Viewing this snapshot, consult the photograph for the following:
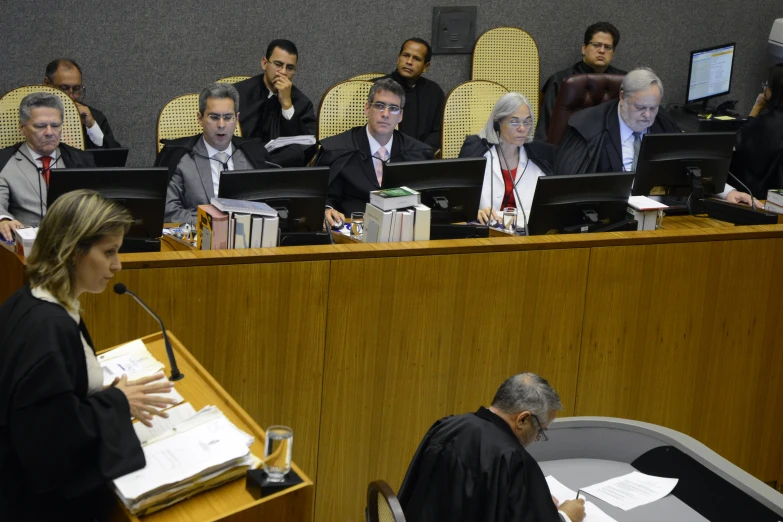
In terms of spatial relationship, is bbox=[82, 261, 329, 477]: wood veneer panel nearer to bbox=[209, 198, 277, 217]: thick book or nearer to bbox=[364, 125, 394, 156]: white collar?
bbox=[209, 198, 277, 217]: thick book

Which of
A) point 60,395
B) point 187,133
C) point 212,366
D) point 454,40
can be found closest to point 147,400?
point 60,395

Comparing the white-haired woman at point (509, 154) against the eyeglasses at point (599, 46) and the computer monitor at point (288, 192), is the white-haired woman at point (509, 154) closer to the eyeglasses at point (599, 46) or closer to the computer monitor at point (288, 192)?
the computer monitor at point (288, 192)

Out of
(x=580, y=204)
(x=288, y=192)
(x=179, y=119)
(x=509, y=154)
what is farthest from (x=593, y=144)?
(x=179, y=119)

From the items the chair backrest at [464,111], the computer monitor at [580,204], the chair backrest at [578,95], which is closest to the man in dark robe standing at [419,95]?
the chair backrest at [464,111]

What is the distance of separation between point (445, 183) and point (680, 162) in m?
1.22

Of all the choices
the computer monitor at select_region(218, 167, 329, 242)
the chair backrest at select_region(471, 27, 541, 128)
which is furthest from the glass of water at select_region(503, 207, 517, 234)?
the chair backrest at select_region(471, 27, 541, 128)

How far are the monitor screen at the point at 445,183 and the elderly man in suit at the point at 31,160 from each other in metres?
1.62

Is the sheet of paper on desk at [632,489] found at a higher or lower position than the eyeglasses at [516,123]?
lower

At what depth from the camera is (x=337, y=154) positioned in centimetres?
528

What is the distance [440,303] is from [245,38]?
3942 millimetres

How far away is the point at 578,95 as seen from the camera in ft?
22.4

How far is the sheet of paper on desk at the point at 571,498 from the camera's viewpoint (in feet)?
9.51

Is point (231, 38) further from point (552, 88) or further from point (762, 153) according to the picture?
point (762, 153)

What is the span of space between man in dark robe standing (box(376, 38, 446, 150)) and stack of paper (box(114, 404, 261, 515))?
15.0 feet
